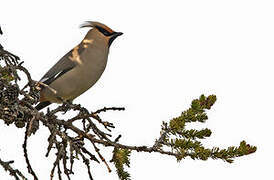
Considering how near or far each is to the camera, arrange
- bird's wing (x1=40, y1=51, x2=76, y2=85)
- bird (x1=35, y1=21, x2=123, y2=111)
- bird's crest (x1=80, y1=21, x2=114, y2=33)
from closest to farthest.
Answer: bird (x1=35, y1=21, x2=123, y2=111) → bird's wing (x1=40, y1=51, x2=76, y2=85) → bird's crest (x1=80, y1=21, x2=114, y2=33)

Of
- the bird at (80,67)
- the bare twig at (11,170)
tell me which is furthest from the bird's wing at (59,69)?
the bare twig at (11,170)

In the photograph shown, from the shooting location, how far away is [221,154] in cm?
304

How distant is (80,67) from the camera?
16.5 feet

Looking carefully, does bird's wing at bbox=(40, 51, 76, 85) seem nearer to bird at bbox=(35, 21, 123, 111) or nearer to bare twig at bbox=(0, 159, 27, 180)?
bird at bbox=(35, 21, 123, 111)

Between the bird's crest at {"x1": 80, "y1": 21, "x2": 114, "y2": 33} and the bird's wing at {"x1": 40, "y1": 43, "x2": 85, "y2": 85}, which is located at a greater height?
the bird's crest at {"x1": 80, "y1": 21, "x2": 114, "y2": 33}

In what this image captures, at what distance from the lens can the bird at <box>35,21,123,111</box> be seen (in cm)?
492

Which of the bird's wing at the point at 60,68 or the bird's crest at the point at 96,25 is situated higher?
the bird's crest at the point at 96,25

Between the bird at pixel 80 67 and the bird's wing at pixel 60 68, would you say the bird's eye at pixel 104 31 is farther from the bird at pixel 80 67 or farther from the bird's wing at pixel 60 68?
the bird's wing at pixel 60 68

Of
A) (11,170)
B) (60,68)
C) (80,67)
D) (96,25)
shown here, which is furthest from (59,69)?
(11,170)

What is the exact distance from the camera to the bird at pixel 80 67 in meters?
4.92

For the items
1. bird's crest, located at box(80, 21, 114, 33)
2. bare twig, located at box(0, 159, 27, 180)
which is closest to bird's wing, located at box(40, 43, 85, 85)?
bird's crest, located at box(80, 21, 114, 33)

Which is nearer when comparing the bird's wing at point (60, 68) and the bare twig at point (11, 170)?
the bare twig at point (11, 170)

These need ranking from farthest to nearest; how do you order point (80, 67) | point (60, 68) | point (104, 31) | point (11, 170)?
point (104, 31)
point (60, 68)
point (80, 67)
point (11, 170)

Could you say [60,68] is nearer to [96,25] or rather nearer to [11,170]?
[96,25]
